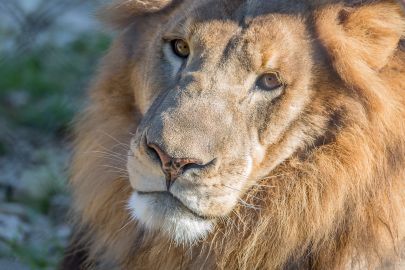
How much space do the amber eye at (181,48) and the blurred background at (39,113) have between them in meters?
0.67

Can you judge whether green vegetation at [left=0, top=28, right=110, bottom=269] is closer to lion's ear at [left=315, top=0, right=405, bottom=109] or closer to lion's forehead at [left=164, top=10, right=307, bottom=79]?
lion's forehead at [left=164, top=10, right=307, bottom=79]

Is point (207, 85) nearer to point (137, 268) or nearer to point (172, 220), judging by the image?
point (172, 220)

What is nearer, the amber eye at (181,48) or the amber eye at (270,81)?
the amber eye at (270,81)

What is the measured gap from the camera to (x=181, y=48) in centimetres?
330

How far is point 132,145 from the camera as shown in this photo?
10.2 ft

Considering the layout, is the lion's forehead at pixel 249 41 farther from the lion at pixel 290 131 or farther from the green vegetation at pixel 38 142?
the green vegetation at pixel 38 142

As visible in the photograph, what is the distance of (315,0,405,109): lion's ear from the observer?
3131 millimetres

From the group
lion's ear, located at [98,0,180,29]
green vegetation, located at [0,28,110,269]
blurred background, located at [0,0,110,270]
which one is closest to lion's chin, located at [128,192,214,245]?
lion's ear, located at [98,0,180,29]

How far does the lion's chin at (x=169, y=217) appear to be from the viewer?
297 cm

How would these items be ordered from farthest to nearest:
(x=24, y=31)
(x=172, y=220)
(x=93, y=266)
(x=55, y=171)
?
(x=24, y=31) → (x=55, y=171) → (x=93, y=266) → (x=172, y=220)

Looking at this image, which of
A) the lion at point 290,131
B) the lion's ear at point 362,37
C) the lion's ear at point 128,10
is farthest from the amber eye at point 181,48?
the lion's ear at point 362,37

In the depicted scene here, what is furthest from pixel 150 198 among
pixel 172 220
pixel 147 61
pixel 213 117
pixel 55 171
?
pixel 55 171

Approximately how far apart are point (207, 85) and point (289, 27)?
0.36m

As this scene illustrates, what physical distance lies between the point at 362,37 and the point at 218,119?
2.04 feet
